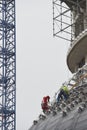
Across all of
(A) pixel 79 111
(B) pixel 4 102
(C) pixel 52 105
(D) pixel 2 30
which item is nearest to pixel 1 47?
(D) pixel 2 30

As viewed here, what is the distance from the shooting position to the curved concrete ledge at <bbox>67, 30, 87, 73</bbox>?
5308cm

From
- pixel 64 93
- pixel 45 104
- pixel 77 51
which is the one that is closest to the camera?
pixel 64 93

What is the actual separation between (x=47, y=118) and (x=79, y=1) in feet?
79.9

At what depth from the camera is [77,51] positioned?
5628 centimetres

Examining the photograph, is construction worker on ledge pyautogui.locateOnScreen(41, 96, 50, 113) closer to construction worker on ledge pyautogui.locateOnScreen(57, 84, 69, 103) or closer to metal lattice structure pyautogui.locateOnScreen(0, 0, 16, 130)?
construction worker on ledge pyautogui.locateOnScreen(57, 84, 69, 103)

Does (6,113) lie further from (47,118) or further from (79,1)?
(47,118)

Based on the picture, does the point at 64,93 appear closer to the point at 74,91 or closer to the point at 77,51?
the point at 74,91

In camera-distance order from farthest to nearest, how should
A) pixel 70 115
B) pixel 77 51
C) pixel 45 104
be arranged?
pixel 77 51 < pixel 45 104 < pixel 70 115

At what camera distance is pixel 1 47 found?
87250 mm

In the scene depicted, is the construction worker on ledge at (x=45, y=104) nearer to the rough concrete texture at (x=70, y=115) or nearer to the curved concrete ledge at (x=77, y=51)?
the rough concrete texture at (x=70, y=115)

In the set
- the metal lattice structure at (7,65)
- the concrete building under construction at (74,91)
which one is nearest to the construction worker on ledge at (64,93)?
the concrete building under construction at (74,91)

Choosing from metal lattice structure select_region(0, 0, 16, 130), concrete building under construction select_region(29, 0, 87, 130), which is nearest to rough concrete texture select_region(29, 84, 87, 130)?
concrete building under construction select_region(29, 0, 87, 130)

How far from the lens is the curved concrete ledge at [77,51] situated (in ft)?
174

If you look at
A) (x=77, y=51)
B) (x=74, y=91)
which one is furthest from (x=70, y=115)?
(x=77, y=51)
